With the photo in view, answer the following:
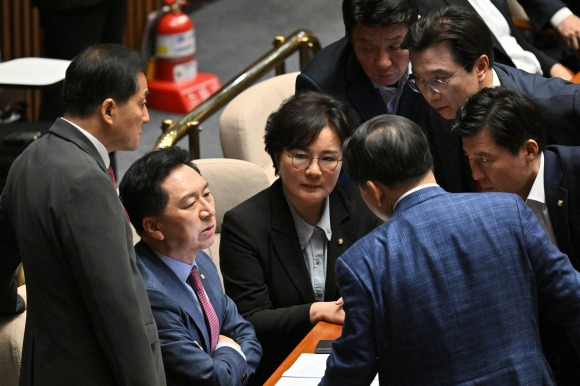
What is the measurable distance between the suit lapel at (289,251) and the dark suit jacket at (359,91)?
58 centimetres

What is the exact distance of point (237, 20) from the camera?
25.1 feet

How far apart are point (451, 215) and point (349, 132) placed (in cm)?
110

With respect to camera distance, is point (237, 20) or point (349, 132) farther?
point (237, 20)

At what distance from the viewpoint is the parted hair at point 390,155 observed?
2.43 m

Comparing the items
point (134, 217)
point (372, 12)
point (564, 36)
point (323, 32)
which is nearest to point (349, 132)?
point (372, 12)

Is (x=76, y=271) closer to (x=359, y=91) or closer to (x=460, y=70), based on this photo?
(x=460, y=70)

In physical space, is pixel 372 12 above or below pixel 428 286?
above

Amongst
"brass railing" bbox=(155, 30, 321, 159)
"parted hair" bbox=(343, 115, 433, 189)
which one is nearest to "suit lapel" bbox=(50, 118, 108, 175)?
"parted hair" bbox=(343, 115, 433, 189)

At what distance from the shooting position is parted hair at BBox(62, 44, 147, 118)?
9.00 feet

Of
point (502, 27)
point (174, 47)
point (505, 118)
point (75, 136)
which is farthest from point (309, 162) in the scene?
point (174, 47)

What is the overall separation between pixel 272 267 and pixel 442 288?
1.10 m

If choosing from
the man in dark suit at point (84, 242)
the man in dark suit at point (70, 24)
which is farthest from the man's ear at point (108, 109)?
the man in dark suit at point (70, 24)

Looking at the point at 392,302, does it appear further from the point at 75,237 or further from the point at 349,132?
the point at 349,132

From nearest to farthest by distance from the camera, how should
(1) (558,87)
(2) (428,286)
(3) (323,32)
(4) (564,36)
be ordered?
1. (2) (428,286)
2. (1) (558,87)
3. (4) (564,36)
4. (3) (323,32)
